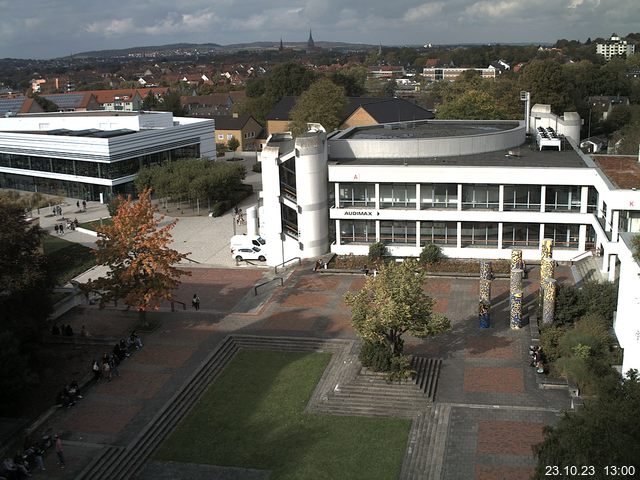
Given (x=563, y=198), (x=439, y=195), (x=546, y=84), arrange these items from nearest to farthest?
1. (x=563, y=198)
2. (x=439, y=195)
3. (x=546, y=84)

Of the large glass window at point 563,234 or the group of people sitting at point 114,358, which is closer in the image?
the group of people sitting at point 114,358

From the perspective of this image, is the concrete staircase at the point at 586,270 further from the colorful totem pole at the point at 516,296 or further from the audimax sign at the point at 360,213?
the audimax sign at the point at 360,213

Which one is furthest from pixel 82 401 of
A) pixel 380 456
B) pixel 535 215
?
pixel 535 215

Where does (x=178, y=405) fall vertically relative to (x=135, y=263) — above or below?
below

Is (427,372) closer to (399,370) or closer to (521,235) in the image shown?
(399,370)

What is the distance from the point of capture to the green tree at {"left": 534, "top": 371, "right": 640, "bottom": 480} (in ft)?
51.7

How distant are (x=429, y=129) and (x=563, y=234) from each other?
1814 cm

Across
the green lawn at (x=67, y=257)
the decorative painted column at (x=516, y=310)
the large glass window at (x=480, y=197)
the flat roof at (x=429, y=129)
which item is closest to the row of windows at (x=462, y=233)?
the large glass window at (x=480, y=197)

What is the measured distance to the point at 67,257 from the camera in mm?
50594

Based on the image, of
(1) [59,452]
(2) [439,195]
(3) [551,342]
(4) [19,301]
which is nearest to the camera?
(1) [59,452]

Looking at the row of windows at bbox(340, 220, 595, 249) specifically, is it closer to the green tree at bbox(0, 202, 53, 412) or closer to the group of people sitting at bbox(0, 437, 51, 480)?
the green tree at bbox(0, 202, 53, 412)

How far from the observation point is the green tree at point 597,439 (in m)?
15.8

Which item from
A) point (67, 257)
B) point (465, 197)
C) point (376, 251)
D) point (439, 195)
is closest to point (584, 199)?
point (465, 197)

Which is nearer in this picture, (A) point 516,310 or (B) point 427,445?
(B) point 427,445
